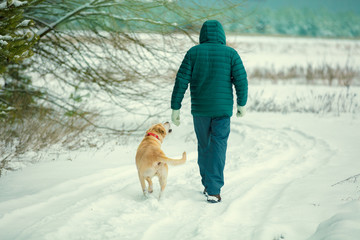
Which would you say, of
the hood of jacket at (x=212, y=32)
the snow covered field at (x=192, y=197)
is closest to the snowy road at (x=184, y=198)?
the snow covered field at (x=192, y=197)

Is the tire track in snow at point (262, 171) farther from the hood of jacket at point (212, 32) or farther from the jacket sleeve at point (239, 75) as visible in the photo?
the hood of jacket at point (212, 32)

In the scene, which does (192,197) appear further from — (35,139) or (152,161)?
(35,139)

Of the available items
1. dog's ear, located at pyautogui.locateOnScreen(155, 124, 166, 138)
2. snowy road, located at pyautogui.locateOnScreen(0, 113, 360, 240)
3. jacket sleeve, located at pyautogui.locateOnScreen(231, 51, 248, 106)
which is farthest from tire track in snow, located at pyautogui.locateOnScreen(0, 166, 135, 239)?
jacket sleeve, located at pyautogui.locateOnScreen(231, 51, 248, 106)

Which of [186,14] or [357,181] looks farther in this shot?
[186,14]

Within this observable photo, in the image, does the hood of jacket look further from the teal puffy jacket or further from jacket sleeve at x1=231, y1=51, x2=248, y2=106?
jacket sleeve at x1=231, y1=51, x2=248, y2=106

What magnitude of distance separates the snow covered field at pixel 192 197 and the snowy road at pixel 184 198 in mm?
10

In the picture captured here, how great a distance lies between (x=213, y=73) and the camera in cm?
436

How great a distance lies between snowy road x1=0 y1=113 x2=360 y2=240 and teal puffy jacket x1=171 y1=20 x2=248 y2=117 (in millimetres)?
1126

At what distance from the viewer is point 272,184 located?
5.01 meters

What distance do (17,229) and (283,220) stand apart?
8.31ft

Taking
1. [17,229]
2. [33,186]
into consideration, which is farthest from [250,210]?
[33,186]

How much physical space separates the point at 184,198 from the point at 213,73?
1506mm

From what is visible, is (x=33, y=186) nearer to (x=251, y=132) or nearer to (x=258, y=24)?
(x=258, y=24)

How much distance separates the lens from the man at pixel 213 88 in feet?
14.3
